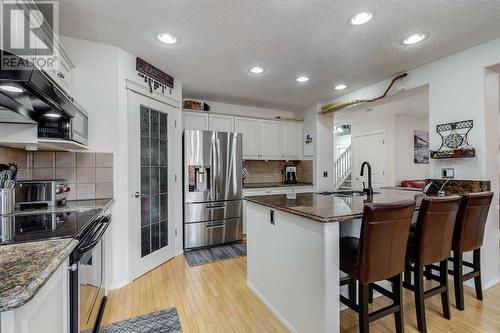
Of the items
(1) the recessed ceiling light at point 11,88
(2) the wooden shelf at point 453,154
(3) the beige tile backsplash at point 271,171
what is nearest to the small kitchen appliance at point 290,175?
(3) the beige tile backsplash at point 271,171

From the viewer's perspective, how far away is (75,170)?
2.27m

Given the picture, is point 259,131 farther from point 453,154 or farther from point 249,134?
point 453,154

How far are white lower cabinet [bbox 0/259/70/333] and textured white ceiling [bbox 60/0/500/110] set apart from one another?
6.11ft

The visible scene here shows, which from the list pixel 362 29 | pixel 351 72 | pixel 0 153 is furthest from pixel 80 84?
pixel 351 72

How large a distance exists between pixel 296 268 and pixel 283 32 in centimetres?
201

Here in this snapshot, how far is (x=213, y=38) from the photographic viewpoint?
2232 millimetres

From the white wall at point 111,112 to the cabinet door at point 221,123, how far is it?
1.63 meters

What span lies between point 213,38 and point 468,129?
108 inches

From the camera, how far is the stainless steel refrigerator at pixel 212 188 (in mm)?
3432

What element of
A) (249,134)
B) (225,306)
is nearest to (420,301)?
(225,306)

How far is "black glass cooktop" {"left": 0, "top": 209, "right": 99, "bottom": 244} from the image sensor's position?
1.16 metres

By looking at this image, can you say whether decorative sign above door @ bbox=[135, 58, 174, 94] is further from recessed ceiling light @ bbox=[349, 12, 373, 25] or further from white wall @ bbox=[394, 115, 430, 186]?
white wall @ bbox=[394, 115, 430, 186]

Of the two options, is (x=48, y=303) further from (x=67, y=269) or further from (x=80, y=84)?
(x=80, y=84)

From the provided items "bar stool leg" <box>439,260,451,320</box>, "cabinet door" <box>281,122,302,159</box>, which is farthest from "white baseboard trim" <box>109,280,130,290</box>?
"cabinet door" <box>281,122,302,159</box>
